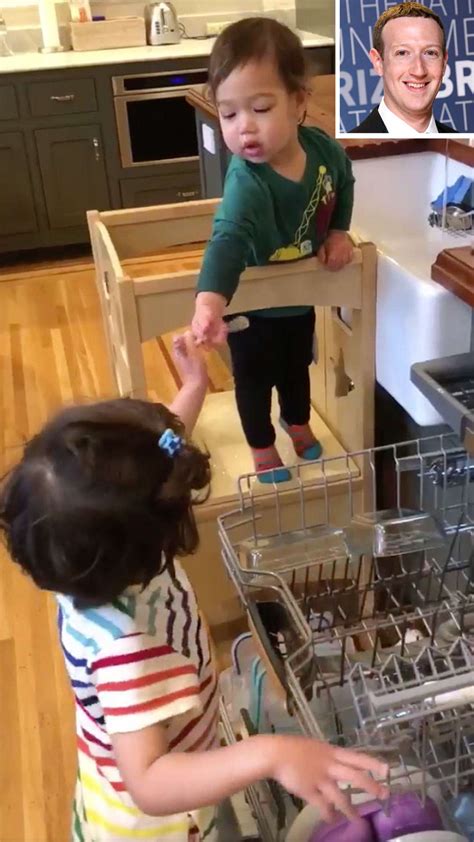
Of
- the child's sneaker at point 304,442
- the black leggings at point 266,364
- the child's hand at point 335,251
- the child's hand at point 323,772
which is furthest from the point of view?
the child's sneaker at point 304,442

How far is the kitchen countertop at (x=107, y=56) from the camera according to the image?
343 centimetres

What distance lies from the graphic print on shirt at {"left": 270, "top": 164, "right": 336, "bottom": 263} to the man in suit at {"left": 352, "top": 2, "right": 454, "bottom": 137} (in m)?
0.14

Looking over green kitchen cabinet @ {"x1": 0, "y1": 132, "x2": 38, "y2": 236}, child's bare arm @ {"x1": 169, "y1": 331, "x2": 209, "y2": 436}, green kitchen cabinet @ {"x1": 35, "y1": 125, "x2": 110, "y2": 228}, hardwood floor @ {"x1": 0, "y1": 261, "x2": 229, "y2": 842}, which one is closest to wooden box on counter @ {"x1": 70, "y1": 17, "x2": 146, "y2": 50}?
green kitchen cabinet @ {"x1": 35, "y1": 125, "x2": 110, "y2": 228}

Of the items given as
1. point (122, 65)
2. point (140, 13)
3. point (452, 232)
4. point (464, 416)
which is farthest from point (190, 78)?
point (464, 416)

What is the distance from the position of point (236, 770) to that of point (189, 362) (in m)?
0.51

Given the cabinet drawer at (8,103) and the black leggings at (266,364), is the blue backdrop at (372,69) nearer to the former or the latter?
the black leggings at (266,364)

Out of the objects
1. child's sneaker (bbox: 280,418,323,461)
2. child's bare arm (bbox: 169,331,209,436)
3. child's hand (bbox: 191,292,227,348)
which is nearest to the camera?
child's bare arm (bbox: 169,331,209,436)

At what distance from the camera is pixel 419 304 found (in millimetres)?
1171

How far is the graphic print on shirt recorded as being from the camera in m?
1.28

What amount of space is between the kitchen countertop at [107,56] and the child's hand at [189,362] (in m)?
2.75

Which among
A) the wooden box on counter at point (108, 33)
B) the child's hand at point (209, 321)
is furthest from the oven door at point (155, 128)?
the child's hand at point (209, 321)

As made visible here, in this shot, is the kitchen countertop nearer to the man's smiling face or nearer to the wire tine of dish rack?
the man's smiling face

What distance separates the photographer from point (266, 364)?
1.46m

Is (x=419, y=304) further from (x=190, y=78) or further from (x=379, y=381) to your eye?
(x=190, y=78)
